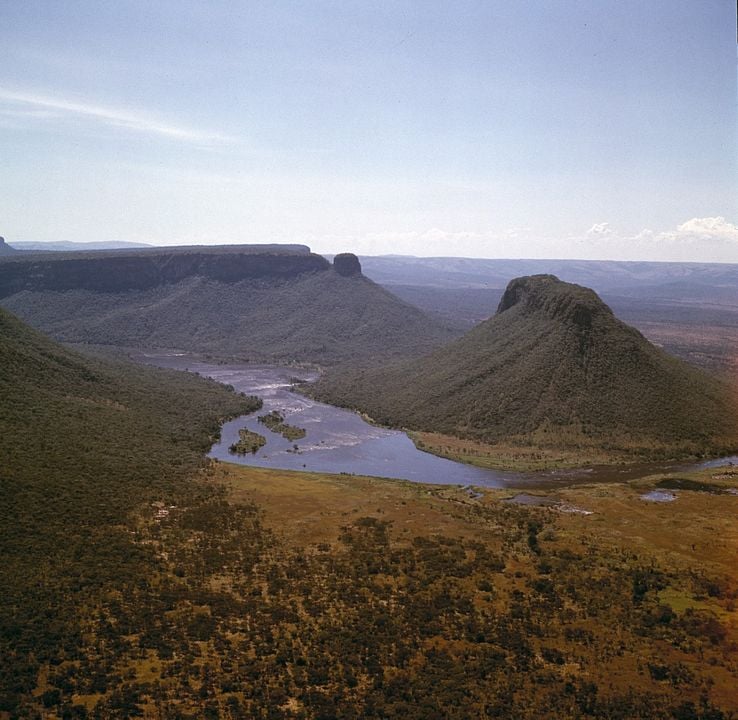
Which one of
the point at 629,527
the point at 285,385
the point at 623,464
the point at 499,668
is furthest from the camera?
the point at 285,385

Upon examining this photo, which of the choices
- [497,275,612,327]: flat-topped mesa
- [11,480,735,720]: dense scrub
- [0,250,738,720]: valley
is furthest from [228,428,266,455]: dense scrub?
[497,275,612,327]: flat-topped mesa

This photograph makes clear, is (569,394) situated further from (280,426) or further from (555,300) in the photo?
(280,426)

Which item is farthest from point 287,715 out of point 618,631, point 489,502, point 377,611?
point 489,502

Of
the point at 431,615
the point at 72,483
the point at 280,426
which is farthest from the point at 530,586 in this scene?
the point at 280,426

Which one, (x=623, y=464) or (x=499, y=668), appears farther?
(x=623, y=464)

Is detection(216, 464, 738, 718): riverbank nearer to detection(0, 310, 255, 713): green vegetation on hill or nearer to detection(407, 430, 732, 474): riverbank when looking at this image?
detection(0, 310, 255, 713): green vegetation on hill

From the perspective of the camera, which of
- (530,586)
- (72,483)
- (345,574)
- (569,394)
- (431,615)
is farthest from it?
(569,394)

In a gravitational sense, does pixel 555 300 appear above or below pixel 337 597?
above

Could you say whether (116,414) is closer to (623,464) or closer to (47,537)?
(47,537)
